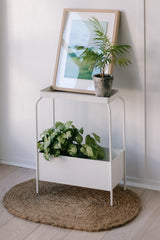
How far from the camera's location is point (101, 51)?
9.46 ft

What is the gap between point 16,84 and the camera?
3.38 meters

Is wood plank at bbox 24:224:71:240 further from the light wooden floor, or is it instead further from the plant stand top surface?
the plant stand top surface

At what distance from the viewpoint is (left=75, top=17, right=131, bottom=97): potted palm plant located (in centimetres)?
274

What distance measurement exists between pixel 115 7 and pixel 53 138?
36.5 inches

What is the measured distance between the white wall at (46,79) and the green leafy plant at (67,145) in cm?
24

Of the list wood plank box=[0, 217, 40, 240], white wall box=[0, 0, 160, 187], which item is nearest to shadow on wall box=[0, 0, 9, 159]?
white wall box=[0, 0, 160, 187]

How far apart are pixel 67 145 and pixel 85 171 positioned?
0.21 m

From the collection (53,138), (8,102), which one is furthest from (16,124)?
(53,138)

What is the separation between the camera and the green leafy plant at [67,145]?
9.37 feet

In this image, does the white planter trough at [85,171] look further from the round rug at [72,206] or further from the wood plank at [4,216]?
the wood plank at [4,216]

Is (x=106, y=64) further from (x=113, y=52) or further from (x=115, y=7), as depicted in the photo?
(x=115, y=7)

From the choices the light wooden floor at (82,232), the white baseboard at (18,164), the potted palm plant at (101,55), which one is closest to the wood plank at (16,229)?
the light wooden floor at (82,232)

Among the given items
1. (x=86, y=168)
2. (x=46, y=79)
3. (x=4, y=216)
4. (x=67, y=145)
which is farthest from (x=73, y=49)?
(x=4, y=216)

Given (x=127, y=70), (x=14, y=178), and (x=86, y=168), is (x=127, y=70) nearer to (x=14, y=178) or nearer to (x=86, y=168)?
(x=86, y=168)
